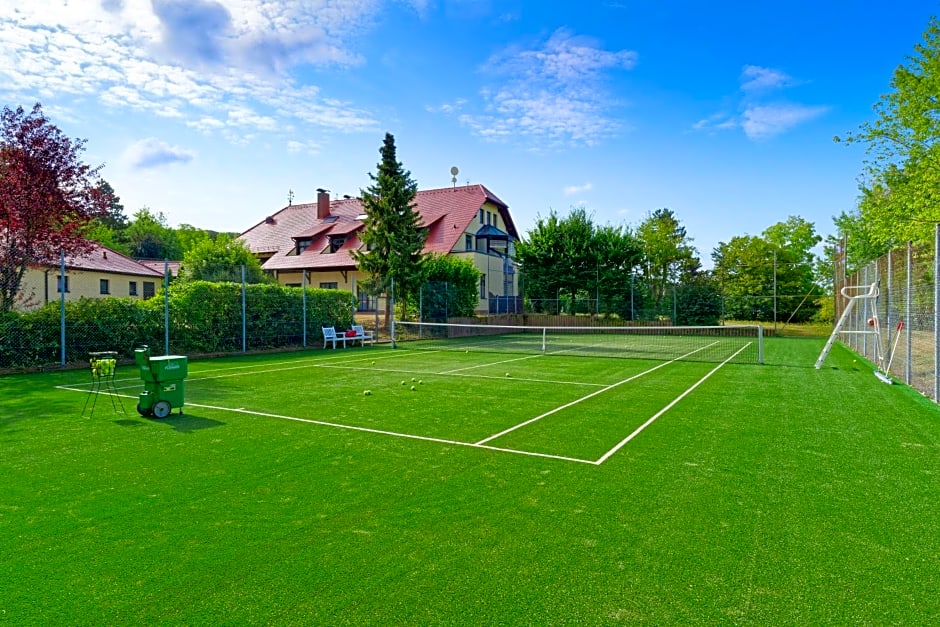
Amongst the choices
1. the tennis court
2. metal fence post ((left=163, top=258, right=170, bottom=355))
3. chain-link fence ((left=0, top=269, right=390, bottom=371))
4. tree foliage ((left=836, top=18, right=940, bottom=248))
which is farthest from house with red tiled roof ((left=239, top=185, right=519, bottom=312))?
tree foliage ((left=836, top=18, right=940, bottom=248))

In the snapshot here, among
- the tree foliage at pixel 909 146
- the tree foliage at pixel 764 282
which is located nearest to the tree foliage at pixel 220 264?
the tree foliage at pixel 909 146

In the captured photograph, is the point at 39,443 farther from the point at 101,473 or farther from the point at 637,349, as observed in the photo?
the point at 637,349

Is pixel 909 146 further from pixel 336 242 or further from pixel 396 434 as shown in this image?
pixel 336 242

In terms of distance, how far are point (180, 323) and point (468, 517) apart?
15.0 m

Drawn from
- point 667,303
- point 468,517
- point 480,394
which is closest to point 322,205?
point 667,303

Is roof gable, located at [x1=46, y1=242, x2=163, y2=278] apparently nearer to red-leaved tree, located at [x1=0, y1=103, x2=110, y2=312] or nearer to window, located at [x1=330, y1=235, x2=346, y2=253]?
window, located at [x1=330, y1=235, x2=346, y2=253]

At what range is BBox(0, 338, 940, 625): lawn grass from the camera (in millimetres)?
3014

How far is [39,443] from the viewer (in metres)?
6.34

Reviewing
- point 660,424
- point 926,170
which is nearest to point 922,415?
point 660,424

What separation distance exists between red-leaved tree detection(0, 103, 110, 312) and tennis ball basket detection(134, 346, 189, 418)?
9.10m

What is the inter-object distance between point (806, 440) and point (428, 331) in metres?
21.0

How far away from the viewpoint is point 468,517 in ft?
13.8

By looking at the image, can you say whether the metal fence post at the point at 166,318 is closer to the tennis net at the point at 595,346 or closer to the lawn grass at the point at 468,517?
the lawn grass at the point at 468,517

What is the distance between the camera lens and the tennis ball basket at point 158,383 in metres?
7.78
